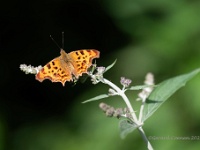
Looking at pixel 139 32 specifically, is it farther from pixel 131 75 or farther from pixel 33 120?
pixel 33 120

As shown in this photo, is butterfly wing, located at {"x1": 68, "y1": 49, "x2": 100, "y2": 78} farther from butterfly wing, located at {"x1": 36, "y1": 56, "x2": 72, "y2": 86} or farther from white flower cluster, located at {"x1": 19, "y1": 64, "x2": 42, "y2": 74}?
white flower cluster, located at {"x1": 19, "y1": 64, "x2": 42, "y2": 74}

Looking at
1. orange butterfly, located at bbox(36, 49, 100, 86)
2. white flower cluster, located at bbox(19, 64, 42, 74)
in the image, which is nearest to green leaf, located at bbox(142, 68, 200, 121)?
orange butterfly, located at bbox(36, 49, 100, 86)

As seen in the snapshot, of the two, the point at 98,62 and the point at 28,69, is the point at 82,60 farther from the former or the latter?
the point at 98,62

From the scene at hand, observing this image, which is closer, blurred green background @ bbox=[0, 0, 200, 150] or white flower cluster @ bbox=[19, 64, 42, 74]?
white flower cluster @ bbox=[19, 64, 42, 74]

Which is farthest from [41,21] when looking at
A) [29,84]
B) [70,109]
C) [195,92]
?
[195,92]

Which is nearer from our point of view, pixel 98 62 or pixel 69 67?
pixel 69 67

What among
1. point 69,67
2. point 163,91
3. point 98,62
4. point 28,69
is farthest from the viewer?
point 98,62

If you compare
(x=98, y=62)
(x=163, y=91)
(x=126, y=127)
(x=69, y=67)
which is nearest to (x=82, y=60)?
(x=69, y=67)
